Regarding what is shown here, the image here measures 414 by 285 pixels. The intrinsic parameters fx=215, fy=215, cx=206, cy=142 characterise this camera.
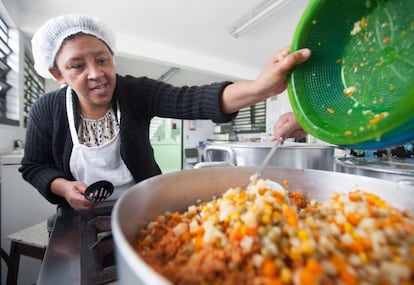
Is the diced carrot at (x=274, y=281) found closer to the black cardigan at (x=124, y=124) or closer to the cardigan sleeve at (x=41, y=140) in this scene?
the black cardigan at (x=124, y=124)

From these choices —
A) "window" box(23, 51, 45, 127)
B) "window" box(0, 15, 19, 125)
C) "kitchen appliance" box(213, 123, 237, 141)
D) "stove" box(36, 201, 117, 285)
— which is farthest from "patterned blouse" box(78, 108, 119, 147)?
"kitchen appliance" box(213, 123, 237, 141)

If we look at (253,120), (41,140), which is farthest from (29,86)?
(253,120)

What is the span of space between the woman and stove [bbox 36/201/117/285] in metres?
0.12

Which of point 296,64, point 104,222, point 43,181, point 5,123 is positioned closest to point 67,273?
point 104,222

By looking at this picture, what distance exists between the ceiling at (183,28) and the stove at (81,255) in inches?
87.8

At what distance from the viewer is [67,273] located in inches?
15.6

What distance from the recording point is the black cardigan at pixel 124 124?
846mm

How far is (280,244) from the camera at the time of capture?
0.32m

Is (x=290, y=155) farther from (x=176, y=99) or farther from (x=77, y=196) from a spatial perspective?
(x=77, y=196)

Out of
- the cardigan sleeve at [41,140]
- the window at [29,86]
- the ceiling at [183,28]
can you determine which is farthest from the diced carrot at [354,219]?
the window at [29,86]

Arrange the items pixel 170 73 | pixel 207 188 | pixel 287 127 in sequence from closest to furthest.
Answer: pixel 207 188
pixel 287 127
pixel 170 73

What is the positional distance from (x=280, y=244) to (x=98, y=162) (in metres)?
0.81

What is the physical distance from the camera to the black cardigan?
85 centimetres

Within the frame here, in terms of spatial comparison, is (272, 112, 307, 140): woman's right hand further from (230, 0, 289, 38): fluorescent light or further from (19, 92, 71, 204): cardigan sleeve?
(230, 0, 289, 38): fluorescent light
